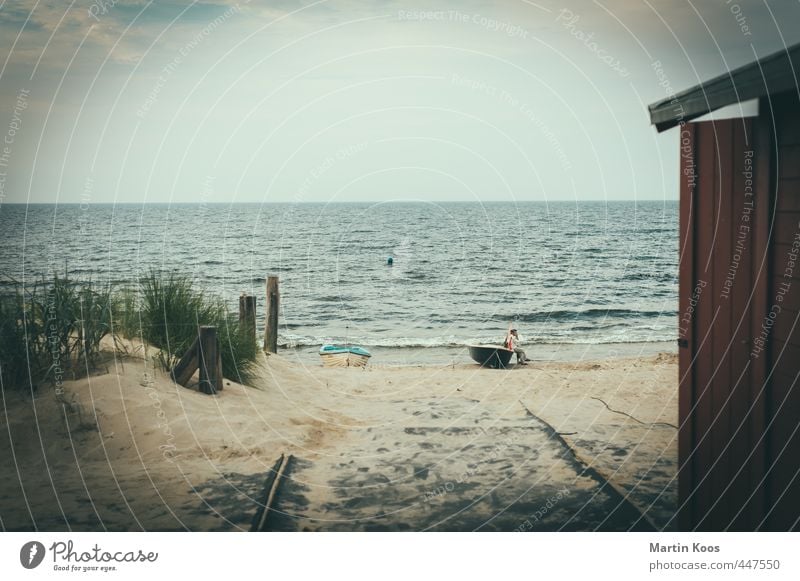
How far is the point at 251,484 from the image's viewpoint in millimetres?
5793

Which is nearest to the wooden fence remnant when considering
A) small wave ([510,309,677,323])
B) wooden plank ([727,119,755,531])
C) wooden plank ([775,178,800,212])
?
wooden plank ([727,119,755,531])

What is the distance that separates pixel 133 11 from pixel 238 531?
1230 centimetres

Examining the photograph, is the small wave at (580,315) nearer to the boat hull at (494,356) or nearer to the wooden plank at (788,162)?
the boat hull at (494,356)

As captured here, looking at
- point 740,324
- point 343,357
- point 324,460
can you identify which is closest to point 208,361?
point 324,460

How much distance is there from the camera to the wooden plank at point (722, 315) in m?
4.40

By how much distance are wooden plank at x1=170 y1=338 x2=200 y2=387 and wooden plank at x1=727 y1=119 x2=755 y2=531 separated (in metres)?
5.47

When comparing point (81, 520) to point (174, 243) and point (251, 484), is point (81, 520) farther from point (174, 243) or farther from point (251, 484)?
point (174, 243)

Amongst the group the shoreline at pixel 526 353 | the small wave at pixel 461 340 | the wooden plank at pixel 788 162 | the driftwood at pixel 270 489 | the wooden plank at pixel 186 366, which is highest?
the wooden plank at pixel 788 162

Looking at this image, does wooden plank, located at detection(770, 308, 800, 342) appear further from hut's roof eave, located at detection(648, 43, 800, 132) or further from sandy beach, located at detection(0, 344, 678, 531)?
sandy beach, located at detection(0, 344, 678, 531)

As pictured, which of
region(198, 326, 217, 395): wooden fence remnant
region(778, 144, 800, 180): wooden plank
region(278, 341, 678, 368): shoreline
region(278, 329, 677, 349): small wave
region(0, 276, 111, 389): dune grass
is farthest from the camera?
region(278, 329, 677, 349): small wave

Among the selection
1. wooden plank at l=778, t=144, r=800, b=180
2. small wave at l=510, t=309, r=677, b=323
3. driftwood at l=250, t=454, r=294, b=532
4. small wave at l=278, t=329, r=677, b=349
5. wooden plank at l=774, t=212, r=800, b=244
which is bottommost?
small wave at l=278, t=329, r=677, b=349

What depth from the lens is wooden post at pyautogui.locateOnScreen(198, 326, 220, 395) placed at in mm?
7988

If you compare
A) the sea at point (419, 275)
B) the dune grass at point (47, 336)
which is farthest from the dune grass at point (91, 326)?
the sea at point (419, 275)

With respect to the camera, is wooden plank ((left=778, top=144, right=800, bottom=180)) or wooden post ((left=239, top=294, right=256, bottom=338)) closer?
wooden plank ((left=778, top=144, right=800, bottom=180))
